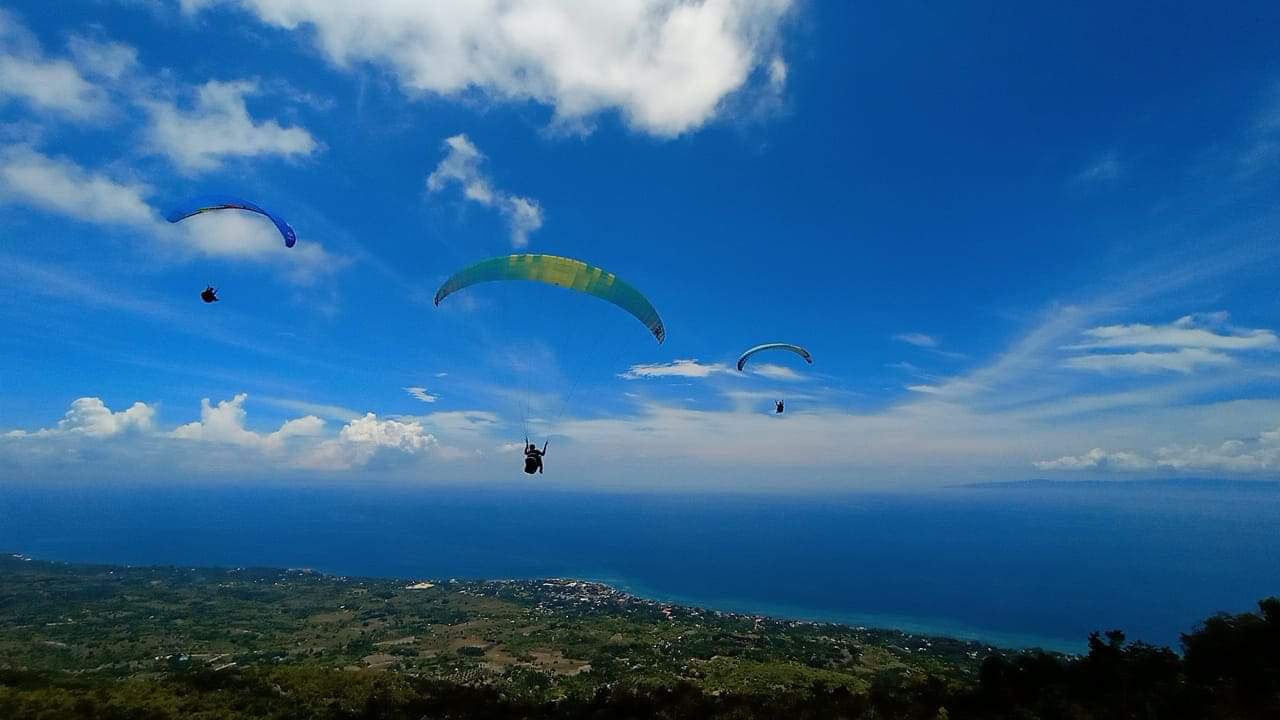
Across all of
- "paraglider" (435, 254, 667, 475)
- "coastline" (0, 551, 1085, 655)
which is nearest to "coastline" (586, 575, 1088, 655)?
"coastline" (0, 551, 1085, 655)

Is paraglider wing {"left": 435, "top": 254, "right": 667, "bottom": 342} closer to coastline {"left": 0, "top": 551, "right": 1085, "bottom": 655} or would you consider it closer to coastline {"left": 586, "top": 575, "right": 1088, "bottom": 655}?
coastline {"left": 0, "top": 551, "right": 1085, "bottom": 655}

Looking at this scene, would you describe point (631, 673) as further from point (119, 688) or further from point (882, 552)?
point (882, 552)

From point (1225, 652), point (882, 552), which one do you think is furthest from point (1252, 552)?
point (1225, 652)

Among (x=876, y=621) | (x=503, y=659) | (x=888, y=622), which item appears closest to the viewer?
(x=503, y=659)

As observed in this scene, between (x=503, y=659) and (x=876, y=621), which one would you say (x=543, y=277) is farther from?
(x=876, y=621)

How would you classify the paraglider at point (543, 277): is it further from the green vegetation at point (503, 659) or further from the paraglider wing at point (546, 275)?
the green vegetation at point (503, 659)

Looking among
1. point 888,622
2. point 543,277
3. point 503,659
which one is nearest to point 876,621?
point 888,622
